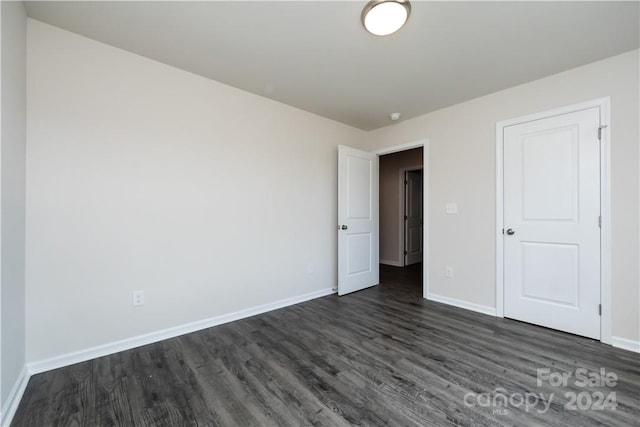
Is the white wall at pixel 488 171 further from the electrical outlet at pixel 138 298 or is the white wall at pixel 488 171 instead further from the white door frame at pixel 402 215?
the electrical outlet at pixel 138 298

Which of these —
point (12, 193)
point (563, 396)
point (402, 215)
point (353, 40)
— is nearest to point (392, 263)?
point (402, 215)

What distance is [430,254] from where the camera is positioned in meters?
3.36

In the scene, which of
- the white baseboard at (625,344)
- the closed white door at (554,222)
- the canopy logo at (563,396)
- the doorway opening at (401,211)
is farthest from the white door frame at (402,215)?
the canopy logo at (563,396)

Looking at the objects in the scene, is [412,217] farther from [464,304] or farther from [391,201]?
[464,304]

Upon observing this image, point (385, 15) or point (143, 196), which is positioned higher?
point (385, 15)

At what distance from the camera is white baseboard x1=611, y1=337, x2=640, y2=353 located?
2060mm

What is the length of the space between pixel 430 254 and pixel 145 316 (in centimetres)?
313

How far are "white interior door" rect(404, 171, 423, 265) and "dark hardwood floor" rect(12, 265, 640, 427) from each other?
10.1 ft

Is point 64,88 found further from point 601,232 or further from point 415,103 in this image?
point 601,232

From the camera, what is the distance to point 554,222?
247 centimetres

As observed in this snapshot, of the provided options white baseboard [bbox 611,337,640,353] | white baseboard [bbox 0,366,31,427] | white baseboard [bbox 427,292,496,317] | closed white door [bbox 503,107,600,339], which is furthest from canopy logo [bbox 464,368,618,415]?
white baseboard [bbox 0,366,31,427]

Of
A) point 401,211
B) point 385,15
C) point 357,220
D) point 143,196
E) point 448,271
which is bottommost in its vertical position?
point 448,271

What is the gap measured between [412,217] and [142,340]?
5.11 m

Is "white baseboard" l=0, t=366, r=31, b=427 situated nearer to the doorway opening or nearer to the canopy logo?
the canopy logo
